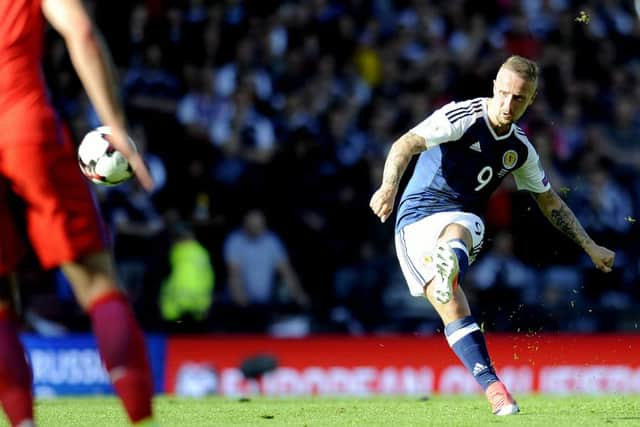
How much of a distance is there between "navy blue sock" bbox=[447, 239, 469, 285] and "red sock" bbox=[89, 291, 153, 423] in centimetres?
325

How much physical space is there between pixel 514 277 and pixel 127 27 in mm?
5536

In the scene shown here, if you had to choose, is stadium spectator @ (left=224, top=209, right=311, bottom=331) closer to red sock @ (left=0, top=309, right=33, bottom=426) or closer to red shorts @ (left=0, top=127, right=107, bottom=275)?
red sock @ (left=0, top=309, right=33, bottom=426)

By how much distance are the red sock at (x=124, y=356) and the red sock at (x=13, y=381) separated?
0.47 m

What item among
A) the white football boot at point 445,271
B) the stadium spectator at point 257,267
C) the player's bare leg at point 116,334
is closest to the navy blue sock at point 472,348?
the white football boot at point 445,271

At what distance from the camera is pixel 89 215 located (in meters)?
4.95

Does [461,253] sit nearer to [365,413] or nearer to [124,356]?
[365,413]

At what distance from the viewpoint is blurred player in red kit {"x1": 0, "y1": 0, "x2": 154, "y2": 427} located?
15.8ft

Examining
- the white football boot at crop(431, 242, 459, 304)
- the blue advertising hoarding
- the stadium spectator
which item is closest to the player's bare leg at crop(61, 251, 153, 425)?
the white football boot at crop(431, 242, 459, 304)

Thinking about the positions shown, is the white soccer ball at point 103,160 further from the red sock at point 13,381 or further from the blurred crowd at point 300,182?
the blurred crowd at point 300,182

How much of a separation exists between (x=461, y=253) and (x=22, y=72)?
3595 millimetres

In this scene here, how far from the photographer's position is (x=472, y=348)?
798 cm

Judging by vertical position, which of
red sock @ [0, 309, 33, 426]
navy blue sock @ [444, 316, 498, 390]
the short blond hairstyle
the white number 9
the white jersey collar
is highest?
the short blond hairstyle

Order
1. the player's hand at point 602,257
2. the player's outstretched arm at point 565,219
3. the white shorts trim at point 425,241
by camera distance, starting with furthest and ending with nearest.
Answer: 1. the player's outstretched arm at point 565,219
2. the player's hand at point 602,257
3. the white shorts trim at point 425,241

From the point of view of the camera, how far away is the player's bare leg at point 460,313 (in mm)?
7801
